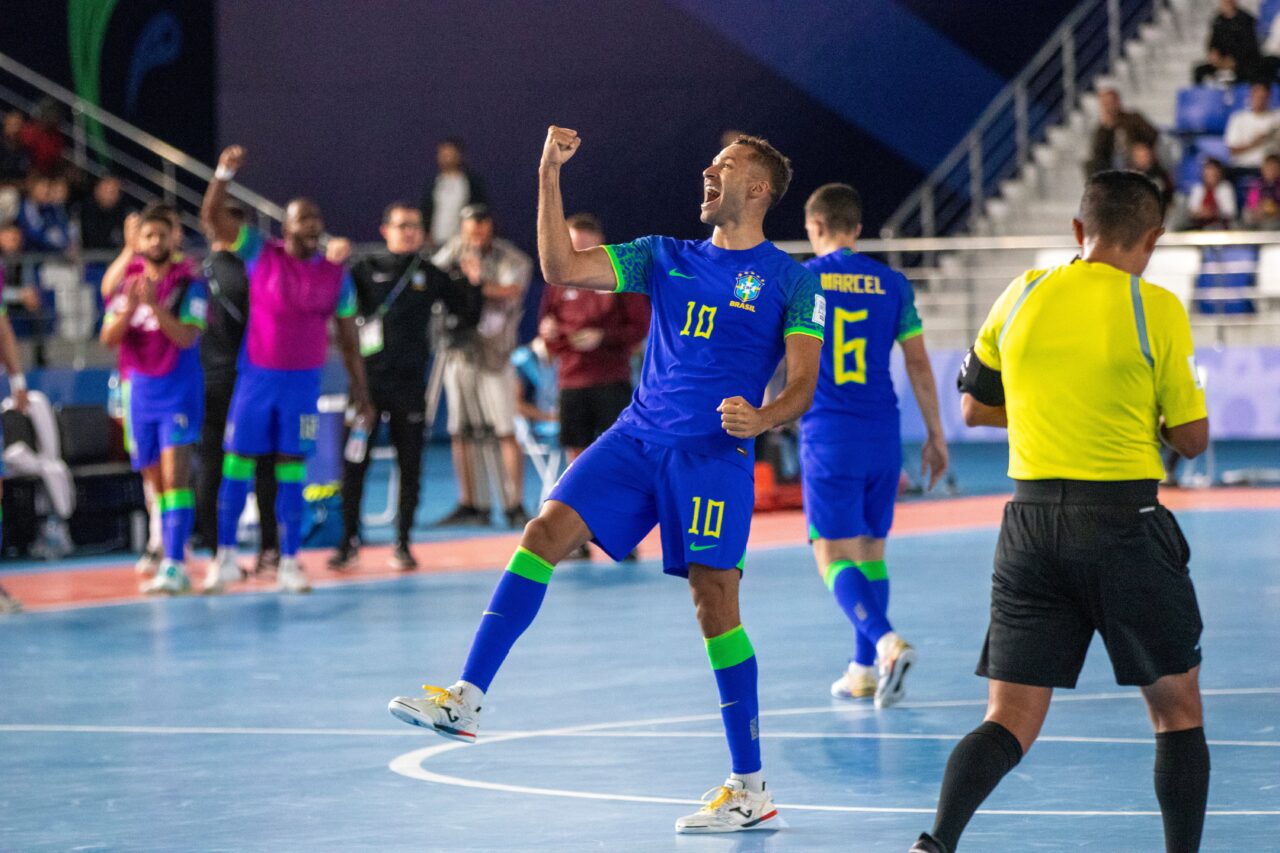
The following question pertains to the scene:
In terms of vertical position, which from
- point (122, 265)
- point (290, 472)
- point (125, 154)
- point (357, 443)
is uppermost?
point (125, 154)

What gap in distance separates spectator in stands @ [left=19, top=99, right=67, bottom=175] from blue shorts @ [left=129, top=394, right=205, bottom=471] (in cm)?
985

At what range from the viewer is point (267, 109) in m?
25.5

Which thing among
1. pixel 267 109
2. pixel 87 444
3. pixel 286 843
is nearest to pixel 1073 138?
pixel 267 109

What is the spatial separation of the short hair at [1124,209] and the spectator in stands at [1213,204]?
1681cm

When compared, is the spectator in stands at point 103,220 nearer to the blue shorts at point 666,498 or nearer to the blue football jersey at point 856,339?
the blue football jersey at point 856,339

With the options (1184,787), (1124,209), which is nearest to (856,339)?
(1124,209)

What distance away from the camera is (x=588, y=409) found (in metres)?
14.1

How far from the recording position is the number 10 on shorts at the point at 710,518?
6.39 m

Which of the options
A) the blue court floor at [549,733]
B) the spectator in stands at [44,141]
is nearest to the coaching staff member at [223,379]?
the blue court floor at [549,733]

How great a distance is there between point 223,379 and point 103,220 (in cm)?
834

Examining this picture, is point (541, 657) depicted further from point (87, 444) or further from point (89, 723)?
point (87, 444)

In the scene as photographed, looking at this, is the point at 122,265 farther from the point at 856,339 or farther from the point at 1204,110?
the point at 1204,110

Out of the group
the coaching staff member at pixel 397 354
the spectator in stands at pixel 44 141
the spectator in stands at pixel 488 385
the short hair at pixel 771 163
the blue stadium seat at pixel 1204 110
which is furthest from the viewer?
the blue stadium seat at pixel 1204 110

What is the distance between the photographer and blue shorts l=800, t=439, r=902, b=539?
880cm
